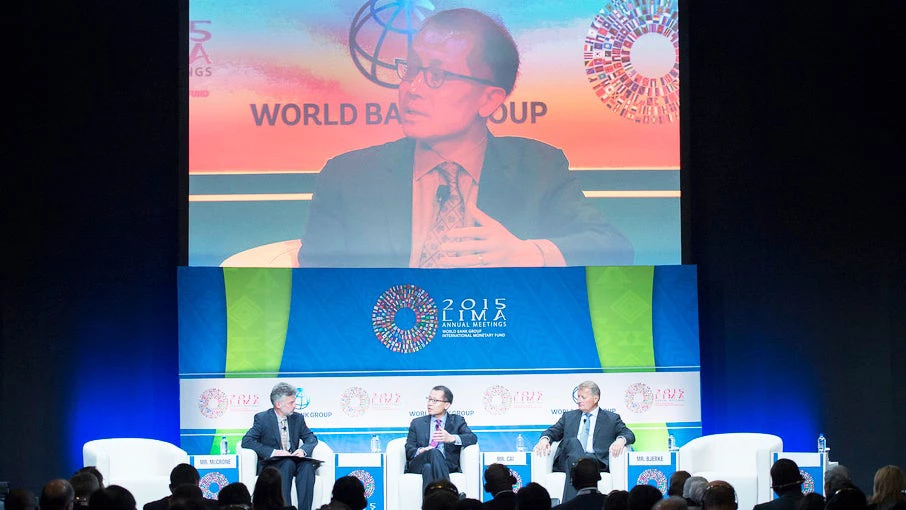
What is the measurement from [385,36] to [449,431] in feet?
10.1

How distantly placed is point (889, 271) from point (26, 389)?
662cm

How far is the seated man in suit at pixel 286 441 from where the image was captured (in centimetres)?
816

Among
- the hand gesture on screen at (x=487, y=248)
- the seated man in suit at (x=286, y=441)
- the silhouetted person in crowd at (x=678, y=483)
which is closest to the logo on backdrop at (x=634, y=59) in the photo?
the hand gesture on screen at (x=487, y=248)

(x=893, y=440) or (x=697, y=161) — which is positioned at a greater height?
(x=697, y=161)

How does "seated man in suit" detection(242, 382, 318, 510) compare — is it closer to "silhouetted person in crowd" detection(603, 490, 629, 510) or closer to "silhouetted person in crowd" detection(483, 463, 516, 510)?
"silhouetted person in crowd" detection(483, 463, 516, 510)

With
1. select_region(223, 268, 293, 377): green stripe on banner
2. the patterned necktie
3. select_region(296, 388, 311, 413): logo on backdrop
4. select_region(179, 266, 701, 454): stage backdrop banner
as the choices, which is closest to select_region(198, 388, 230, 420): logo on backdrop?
select_region(179, 266, 701, 454): stage backdrop banner

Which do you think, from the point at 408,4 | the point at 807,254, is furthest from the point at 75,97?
the point at 807,254

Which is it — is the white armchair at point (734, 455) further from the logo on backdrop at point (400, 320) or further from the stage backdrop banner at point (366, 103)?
the logo on backdrop at point (400, 320)

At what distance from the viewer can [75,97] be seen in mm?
9570

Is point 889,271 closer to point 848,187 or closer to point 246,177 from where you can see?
point 848,187

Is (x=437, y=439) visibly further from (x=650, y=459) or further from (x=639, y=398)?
(x=639, y=398)

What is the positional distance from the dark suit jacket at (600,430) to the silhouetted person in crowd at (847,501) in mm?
4211

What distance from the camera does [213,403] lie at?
8.99 meters

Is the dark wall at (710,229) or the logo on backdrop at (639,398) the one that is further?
the dark wall at (710,229)
